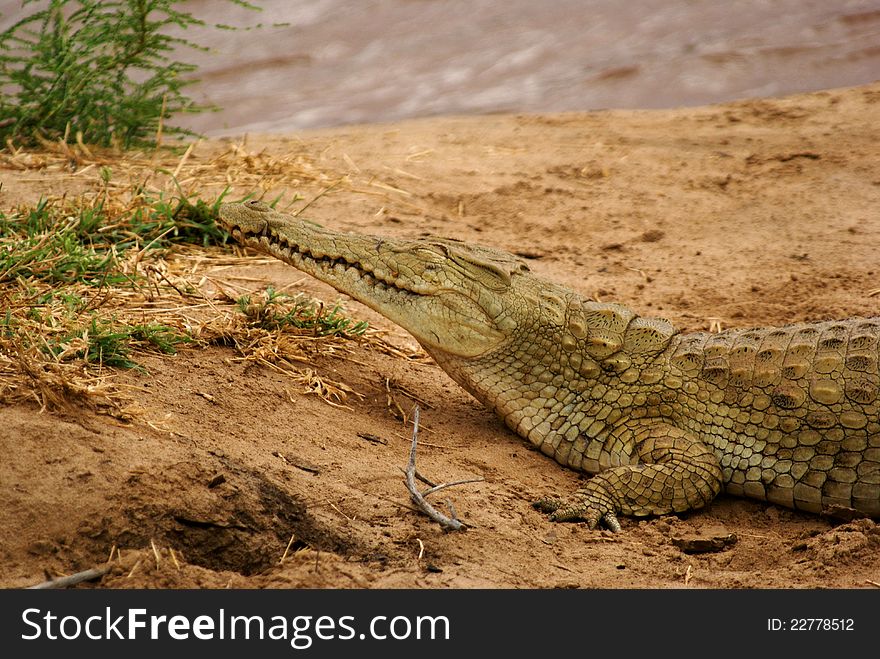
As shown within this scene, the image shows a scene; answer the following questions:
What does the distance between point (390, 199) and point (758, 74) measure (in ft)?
16.9

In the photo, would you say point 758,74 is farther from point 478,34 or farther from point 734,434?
point 734,434

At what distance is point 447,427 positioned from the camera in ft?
14.5

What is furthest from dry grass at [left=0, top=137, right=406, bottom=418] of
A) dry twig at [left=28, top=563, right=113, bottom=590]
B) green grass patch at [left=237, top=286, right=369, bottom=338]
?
dry twig at [left=28, top=563, right=113, bottom=590]

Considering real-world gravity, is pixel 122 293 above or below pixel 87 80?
below

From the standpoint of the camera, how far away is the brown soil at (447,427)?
9.84 ft

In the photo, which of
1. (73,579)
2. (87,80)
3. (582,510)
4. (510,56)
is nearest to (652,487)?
(582,510)

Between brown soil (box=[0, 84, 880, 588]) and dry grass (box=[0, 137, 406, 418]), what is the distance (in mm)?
105

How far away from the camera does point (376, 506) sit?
3.41m

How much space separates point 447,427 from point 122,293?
1.61 meters

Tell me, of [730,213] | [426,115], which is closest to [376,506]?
[730,213]

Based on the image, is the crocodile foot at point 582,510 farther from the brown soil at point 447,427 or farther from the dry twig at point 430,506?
the dry twig at point 430,506

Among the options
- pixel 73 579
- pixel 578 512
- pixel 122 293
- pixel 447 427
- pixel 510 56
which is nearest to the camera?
pixel 73 579

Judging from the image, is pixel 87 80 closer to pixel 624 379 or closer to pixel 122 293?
pixel 122 293
